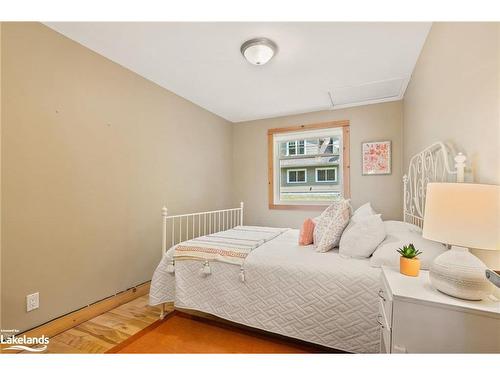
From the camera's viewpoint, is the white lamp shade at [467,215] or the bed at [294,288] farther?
the bed at [294,288]

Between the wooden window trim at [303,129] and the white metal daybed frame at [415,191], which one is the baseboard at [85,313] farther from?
the wooden window trim at [303,129]

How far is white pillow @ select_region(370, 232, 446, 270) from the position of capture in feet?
4.23

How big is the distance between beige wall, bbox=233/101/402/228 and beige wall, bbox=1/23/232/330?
1.33 m

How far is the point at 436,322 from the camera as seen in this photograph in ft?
2.82

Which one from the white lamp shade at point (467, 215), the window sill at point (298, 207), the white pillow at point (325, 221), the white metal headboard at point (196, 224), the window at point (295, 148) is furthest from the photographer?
the window at point (295, 148)

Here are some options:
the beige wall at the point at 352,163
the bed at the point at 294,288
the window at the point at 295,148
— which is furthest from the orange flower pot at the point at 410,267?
the window at the point at 295,148

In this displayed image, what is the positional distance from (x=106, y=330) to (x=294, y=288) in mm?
1455

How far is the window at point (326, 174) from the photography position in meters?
3.40

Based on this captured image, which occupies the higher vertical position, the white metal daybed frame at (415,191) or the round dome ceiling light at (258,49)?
the round dome ceiling light at (258,49)

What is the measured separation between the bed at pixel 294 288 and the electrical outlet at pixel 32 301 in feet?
2.45

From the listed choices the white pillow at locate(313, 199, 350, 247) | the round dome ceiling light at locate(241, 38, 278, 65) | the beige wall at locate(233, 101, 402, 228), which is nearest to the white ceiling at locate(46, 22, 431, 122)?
the round dome ceiling light at locate(241, 38, 278, 65)

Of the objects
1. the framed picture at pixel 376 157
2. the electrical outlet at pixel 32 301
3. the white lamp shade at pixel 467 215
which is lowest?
the electrical outlet at pixel 32 301

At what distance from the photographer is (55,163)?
5.71 feet

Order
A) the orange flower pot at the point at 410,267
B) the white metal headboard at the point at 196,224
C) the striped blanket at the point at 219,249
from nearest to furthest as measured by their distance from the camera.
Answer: the orange flower pot at the point at 410,267
the striped blanket at the point at 219,249
the white metal headboard at the point at 196,224
